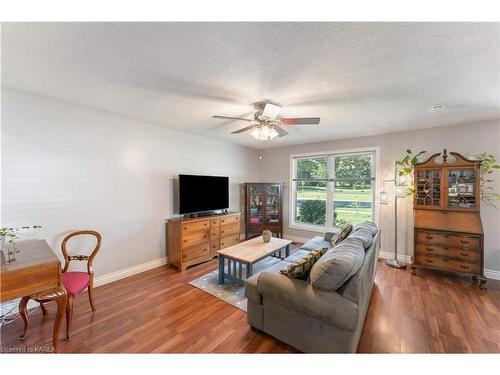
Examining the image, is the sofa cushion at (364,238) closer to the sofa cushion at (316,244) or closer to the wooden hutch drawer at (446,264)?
the sofa cushion at (316,244)

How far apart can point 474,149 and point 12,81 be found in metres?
6.05

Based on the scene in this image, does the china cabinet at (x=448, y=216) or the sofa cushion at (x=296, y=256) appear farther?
the china cabinet at (x=448, y=216)

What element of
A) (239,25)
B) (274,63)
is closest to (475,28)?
(274,63)

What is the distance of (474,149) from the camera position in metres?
3.21

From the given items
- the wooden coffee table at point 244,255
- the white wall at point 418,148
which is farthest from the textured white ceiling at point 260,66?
the wooden coffee table at point 244,255

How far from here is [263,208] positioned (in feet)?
16.5

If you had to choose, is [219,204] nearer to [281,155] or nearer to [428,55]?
[281,155]

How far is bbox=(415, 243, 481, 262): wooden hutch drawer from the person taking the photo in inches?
113

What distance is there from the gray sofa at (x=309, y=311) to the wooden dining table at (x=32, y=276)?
158 cm

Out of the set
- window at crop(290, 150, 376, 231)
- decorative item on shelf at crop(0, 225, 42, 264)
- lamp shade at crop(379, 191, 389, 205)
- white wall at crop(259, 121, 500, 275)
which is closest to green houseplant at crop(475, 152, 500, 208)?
white wall at crop(259, 121, 500, 275)

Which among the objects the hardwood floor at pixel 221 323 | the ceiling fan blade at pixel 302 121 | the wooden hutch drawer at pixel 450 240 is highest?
the ceiling fan blade at pixel 302 121

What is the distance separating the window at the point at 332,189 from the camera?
4301 millimetres

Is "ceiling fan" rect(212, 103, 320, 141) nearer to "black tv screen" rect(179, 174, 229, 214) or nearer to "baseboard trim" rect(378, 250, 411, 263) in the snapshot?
"black tv screen" rect(179, 174, 229, 214)

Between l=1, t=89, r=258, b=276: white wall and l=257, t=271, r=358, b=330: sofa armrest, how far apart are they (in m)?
2.32
